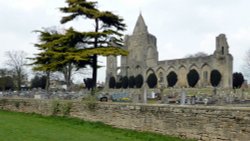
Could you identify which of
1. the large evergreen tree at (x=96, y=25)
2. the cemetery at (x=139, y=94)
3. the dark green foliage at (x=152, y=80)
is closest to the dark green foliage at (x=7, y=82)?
the cemetery at (x=139, y=94)

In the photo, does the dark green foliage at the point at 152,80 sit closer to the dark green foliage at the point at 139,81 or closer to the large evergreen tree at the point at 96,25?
the dark green foliage at the point at 139,81

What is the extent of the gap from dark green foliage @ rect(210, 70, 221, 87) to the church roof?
17.6m

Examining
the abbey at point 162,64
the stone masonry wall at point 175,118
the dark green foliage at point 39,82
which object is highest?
the abbey at point 162,64

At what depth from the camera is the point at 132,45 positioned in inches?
2849

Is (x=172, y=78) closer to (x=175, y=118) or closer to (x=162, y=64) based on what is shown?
(x=162, y=64)

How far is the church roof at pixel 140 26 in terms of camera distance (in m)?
69.6

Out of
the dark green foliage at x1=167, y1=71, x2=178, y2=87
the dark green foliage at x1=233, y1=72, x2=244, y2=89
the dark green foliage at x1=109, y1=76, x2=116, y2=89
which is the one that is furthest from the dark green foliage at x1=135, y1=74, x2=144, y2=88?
the dark green foliage at x1=233, y1=72, x2=244, y2=89

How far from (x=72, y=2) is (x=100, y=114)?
12.5 m

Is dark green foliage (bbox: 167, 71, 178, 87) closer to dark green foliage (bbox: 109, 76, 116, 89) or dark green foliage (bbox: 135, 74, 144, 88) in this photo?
dark green foliage (bbox: 135, 74, 144, 88)

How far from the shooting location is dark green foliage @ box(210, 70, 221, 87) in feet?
183

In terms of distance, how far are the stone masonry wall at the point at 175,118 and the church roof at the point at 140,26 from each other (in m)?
51.5

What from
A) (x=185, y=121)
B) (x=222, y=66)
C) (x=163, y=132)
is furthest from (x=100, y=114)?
(x=222, y=66)

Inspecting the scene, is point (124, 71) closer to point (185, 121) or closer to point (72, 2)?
point (72, 2)

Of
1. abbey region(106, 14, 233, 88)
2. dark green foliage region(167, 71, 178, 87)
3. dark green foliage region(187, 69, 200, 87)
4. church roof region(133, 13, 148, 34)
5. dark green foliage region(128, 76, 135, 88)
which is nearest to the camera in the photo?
abbey region(106, 14, 233, 88)
